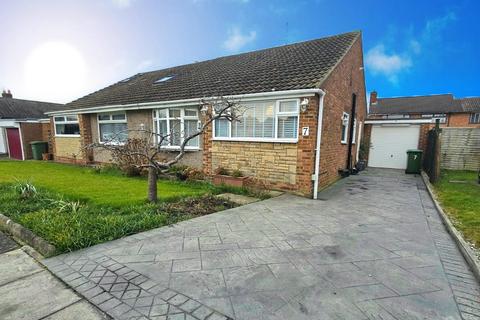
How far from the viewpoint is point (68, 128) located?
13.3m

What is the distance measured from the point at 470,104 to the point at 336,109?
3907cm

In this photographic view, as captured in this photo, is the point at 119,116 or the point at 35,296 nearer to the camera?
the point at 35,296

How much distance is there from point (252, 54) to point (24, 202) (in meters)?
11.0

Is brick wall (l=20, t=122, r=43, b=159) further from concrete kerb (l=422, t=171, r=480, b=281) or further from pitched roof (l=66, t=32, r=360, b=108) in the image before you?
concrete kerb (l=422, t=171, r=480, b=281)

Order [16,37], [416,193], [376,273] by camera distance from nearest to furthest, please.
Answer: [376,273], [416,193], [16,37]

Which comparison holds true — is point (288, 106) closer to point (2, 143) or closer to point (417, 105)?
point (2, 143)

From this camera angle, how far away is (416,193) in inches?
283

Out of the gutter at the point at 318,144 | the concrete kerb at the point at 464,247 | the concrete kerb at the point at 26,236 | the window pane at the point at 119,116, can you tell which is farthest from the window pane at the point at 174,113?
the concrete kerb at the point at 464,247

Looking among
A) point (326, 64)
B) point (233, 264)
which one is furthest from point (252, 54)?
point (233, 264)

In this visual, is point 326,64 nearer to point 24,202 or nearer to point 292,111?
point 292,111

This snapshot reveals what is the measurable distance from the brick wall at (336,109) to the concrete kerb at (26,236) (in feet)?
21.0

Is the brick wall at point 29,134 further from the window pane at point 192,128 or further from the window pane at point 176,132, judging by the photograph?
the window pane at point 192,128

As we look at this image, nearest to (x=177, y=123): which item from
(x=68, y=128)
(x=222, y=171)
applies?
(x=222, y=171)

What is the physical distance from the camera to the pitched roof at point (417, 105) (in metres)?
31.2
